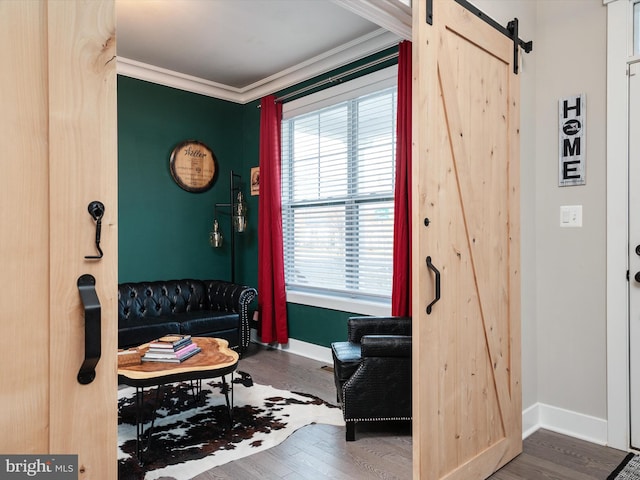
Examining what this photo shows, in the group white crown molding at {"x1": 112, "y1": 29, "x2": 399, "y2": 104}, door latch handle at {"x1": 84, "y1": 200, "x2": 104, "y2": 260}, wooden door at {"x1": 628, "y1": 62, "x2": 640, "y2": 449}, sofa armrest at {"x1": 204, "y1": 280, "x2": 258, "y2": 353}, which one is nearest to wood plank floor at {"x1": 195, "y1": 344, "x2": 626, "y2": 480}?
wooden door at {"x1": 628, "y1": 62, "x2": 640, "y2": 449}

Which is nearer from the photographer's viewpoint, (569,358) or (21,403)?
(21,403)

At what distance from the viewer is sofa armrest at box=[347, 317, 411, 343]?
3109 mm

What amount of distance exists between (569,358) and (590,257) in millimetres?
644

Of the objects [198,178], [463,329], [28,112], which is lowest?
[463,329]

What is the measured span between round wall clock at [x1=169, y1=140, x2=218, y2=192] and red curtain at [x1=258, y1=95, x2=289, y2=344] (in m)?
0.72

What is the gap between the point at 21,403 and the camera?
36.4 inches

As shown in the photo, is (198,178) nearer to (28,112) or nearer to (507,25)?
(507,25)

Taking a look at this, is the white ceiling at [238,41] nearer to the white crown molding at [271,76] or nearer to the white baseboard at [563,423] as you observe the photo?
the white crown molding at [271,76]

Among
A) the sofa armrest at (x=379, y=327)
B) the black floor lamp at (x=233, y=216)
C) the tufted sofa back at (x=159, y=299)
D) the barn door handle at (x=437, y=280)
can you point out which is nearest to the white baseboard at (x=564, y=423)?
the sofa armrest at (x=379, y=327)

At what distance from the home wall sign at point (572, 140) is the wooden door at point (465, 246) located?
41 centimetres

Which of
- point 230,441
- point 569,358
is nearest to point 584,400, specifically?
point 569,358

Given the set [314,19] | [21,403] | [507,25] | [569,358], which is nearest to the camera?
[21,403]

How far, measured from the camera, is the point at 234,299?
4.59 meters

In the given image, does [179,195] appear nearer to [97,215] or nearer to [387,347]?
[387,347]
